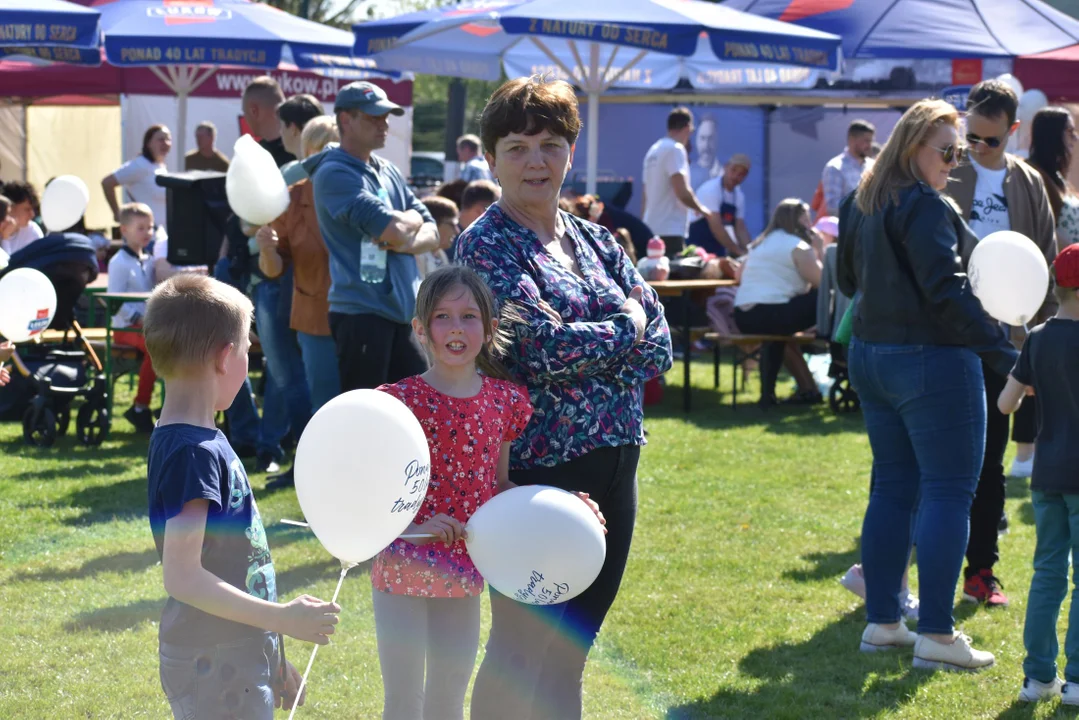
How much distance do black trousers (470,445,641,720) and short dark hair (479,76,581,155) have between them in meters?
0.79

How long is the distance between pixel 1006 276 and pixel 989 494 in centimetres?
119

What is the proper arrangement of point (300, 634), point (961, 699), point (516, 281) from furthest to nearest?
point (961, 699) → point (516, 281) → point (300, 634)

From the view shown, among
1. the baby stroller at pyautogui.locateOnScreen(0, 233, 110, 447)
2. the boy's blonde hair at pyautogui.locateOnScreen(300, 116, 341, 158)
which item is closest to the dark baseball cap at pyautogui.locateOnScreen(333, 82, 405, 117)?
the boy's blonde hair at pyautogui.locateOnScreen(300, 116, 341, 158)

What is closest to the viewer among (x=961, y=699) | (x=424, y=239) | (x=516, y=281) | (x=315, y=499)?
(x=315, y=499)

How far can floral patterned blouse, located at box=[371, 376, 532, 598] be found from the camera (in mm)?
2984

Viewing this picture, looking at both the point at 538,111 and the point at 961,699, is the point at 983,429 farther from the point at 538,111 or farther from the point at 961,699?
the point at 538,111

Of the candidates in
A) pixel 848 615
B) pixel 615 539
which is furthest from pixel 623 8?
pixel 615 539

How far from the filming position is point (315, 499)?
2725mm

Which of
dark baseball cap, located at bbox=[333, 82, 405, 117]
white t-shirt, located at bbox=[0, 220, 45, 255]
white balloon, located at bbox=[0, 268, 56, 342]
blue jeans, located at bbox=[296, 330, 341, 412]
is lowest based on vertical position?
blue jeans, located at bbox=[296, 330, 341, 412]

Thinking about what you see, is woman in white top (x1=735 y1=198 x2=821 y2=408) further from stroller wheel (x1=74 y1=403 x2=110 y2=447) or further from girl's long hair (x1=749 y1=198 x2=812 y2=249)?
stroller wheel (x1=74 y1=403 x2=110 y2=447)

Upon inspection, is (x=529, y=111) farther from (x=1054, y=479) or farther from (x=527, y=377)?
(x=1054, y=479)

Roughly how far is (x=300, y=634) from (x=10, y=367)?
7209 mm

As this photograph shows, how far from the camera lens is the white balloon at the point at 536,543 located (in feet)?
9.13

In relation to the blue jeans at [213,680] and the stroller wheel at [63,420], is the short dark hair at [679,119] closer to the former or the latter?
the stroller wheel at [63,420]
